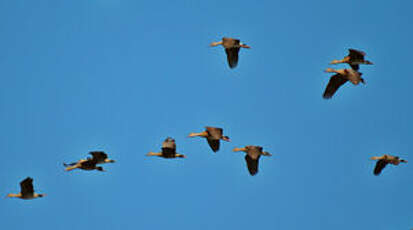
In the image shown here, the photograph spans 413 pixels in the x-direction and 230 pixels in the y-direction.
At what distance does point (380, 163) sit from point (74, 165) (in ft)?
40.5

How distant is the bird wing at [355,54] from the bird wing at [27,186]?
1314 centimetres

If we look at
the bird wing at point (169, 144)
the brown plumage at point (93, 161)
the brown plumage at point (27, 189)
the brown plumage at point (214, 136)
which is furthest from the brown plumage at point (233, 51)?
the brown plumage at point (27, 189)

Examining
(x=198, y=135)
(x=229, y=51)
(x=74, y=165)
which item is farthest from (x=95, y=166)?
(x=229, y=51)

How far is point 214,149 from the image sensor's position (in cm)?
3528

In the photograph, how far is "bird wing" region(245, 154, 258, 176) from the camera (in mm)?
35656

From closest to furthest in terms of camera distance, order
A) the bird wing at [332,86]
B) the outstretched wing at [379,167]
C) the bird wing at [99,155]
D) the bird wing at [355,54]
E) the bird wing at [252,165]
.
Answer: the bird wing at [99,155] < the bird wing at [355,54] < the bird wing at [332,86] < the bird wing at [252,165] < the outstretched wing at [379,167]

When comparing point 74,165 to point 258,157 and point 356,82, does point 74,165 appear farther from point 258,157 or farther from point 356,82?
point 356,82

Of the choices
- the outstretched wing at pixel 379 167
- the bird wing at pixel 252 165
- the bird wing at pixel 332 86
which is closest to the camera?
the bird wing at pixel 332 86

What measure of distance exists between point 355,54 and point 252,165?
241 inches

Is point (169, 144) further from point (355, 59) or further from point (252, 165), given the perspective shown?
point (355, 59)

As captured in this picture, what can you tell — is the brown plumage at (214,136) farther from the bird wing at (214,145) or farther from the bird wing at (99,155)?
the bird wing at (99,155)

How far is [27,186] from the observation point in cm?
3416

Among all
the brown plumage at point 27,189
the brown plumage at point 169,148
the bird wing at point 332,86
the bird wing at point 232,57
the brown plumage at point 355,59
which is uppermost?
the bird wing at point 232,57

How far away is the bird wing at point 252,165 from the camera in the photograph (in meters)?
35.7
